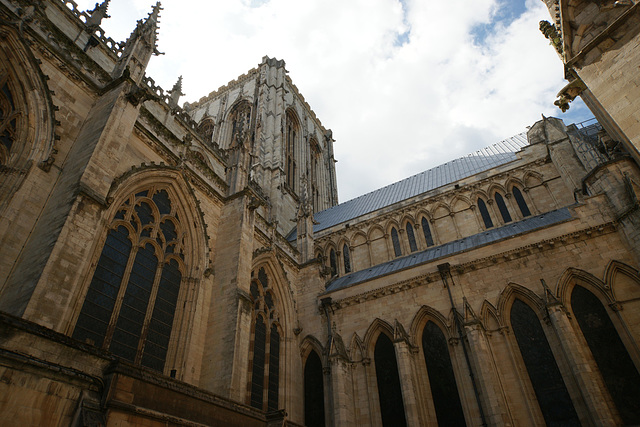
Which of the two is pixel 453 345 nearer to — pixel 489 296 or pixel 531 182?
pixel 489 296

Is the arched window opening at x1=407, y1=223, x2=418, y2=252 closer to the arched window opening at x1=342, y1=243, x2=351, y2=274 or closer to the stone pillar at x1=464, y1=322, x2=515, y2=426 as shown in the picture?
the arched window opening at x1=342, y1=243, x2=351, y2=274

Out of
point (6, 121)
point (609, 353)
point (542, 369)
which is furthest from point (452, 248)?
point (6, 121)

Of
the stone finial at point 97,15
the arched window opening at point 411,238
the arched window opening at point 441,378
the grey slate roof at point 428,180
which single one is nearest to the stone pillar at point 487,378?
the arched window opening at point 441,378

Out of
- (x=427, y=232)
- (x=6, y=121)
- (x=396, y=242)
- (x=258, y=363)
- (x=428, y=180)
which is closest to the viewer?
(x=6, y=121)

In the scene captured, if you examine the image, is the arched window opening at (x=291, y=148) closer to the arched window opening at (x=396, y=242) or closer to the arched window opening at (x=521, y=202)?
the arched window opening at (x=396, y=242)

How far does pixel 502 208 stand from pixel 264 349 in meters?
12.4

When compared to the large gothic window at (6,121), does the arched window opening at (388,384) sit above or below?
below

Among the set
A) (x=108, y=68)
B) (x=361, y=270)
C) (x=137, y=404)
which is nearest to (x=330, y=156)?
(x=361, y=270)

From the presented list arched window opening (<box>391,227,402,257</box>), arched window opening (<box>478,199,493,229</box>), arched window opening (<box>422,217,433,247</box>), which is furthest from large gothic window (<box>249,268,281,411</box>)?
arched window opening (<box>478,199,493,229</box>)

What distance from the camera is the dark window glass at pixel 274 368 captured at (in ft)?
45.8

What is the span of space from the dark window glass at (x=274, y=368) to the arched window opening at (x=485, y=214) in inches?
419

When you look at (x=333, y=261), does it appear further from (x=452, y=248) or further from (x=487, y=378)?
(x=487, y=378)

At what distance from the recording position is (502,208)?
1872 centimetres

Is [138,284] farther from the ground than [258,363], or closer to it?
farther from the ground
